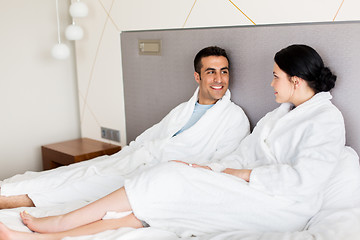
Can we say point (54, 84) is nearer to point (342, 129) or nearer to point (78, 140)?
point (78, 140)

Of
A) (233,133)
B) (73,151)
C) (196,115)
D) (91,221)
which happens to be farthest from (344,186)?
(73,151)

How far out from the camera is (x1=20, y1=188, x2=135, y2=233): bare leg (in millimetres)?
1718

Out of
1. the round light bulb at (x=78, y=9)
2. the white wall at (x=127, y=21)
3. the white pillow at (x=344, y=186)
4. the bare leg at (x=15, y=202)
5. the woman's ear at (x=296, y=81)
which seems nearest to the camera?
the white pillow at (x=344, y=186)

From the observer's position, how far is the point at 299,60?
6.11 feet

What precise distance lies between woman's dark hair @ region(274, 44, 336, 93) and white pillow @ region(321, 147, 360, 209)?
344 mm

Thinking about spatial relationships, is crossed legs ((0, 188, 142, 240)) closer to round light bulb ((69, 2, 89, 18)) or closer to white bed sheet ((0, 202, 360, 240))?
white bed sheet ((0, 202, 360, 240))

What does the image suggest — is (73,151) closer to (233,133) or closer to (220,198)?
(233,133)

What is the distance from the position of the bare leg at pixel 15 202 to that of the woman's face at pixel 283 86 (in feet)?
4.63

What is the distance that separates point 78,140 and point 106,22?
1.06 meters

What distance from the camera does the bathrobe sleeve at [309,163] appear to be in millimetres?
1712

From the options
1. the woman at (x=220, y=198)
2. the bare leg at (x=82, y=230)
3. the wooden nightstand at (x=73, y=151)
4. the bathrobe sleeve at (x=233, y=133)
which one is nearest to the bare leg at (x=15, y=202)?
the woman at (x=220, y=198)

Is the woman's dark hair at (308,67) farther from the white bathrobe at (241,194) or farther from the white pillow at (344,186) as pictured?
the white pillow at (344,186)

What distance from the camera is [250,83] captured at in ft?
7.59

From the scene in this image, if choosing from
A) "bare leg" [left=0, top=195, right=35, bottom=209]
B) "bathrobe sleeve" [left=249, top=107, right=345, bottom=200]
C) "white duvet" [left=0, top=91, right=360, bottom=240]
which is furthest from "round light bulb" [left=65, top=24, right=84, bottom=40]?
"bathrobe sleeve" [left=249, top=107, right=345, bottom=200]
